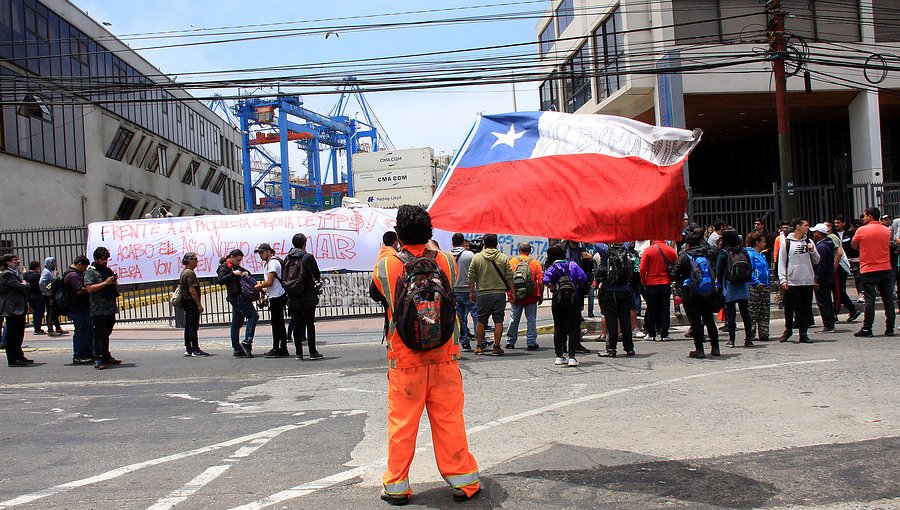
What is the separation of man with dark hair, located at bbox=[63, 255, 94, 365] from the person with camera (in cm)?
1017

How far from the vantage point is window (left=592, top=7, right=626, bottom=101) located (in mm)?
22125

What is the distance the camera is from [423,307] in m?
4.59

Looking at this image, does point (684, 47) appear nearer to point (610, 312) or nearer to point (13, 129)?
point (610, 312)

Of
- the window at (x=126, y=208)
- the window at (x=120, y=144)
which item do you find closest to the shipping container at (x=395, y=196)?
the window at (x=126, y=208)

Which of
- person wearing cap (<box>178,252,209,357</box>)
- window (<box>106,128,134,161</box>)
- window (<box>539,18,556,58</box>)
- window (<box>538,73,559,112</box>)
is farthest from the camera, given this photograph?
window (<box>106,128,134,161</box>)

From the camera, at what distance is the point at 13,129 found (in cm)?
2472

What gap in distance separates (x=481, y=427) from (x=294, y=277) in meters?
5.04

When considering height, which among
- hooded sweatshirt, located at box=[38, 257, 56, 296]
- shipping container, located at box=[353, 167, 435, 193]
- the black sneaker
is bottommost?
the black sneaker

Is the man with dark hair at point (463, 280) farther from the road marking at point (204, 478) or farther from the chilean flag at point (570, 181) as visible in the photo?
the road marking at point (204, 478)

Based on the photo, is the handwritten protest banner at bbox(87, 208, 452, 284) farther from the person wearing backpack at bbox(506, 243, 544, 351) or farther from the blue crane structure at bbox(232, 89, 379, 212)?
the blue crane structure at bbox(232, 89, 379, 212)

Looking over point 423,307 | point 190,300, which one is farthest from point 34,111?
point 423,307

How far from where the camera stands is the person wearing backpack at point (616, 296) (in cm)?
999

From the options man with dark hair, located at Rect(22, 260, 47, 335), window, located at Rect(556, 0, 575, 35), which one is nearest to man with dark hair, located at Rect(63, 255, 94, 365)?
man with dark hair, located at Rect(22, 260, 47, 335)

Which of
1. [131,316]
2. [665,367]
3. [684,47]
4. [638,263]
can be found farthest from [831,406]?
[684,47]
